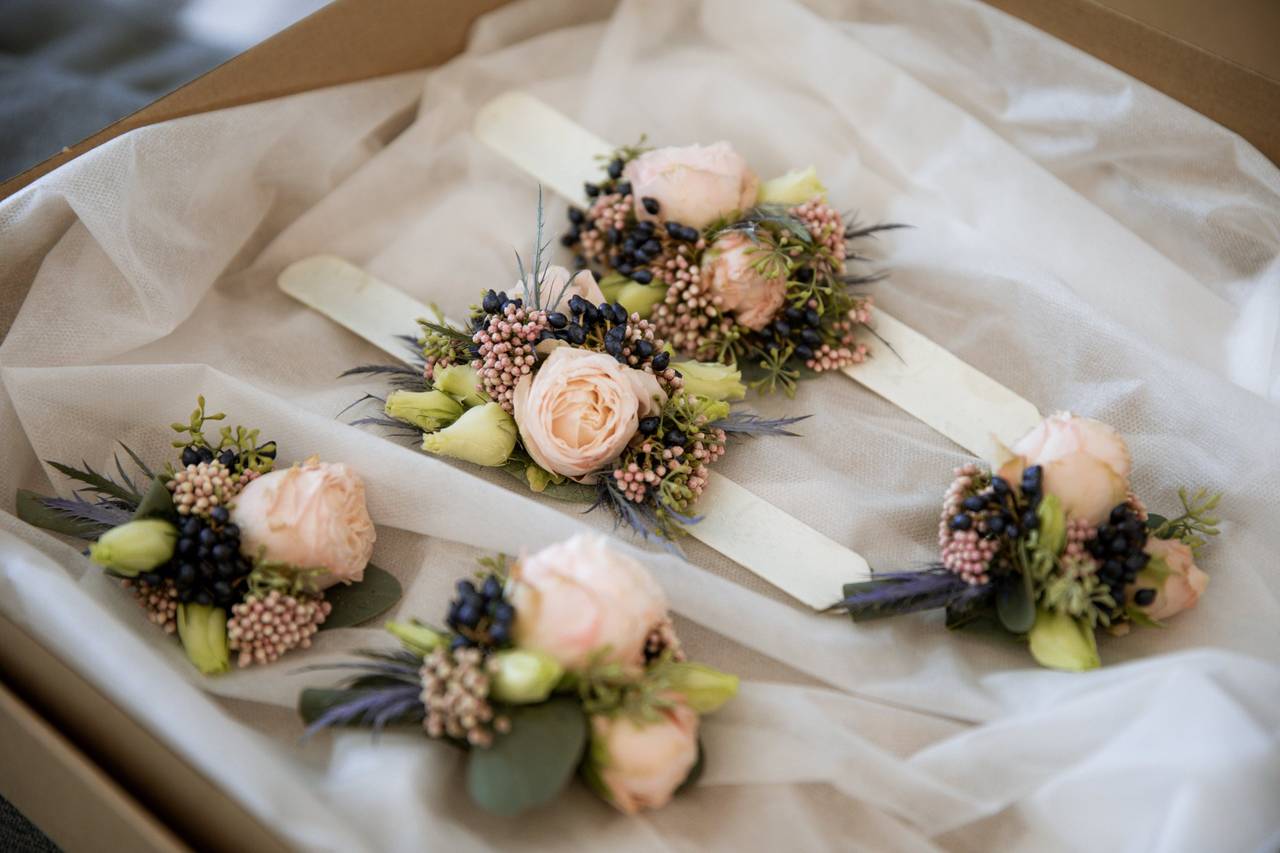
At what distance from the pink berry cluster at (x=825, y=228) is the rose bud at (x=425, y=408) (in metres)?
0.46

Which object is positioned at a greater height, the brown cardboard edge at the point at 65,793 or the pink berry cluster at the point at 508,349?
the pink berry cluster at the point at 508,349

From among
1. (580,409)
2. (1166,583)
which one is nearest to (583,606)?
(580,409)

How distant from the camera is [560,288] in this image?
1104 millimetres

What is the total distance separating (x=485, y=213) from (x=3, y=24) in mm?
800

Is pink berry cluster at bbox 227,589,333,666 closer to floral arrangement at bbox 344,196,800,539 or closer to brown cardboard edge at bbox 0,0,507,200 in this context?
floral arrangement at bbox 344,196,800,539

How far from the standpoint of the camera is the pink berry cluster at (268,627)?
0.90 metres

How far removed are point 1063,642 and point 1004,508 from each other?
0.13 metres

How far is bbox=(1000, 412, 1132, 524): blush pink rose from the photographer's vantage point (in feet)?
3.07

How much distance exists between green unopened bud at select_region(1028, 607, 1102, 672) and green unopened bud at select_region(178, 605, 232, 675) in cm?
76

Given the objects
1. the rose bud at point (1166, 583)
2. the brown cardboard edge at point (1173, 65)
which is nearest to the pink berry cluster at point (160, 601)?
the rose bud at point (1166, 583)

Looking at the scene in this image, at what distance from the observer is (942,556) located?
3.22ft

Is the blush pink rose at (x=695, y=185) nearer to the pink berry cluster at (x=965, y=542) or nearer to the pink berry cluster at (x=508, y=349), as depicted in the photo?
the pink berry cluster at (x=508, y=349)

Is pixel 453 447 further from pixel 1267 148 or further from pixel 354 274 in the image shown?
pixel 1267 148

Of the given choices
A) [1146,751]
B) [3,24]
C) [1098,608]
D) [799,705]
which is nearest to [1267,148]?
[1098,608]
